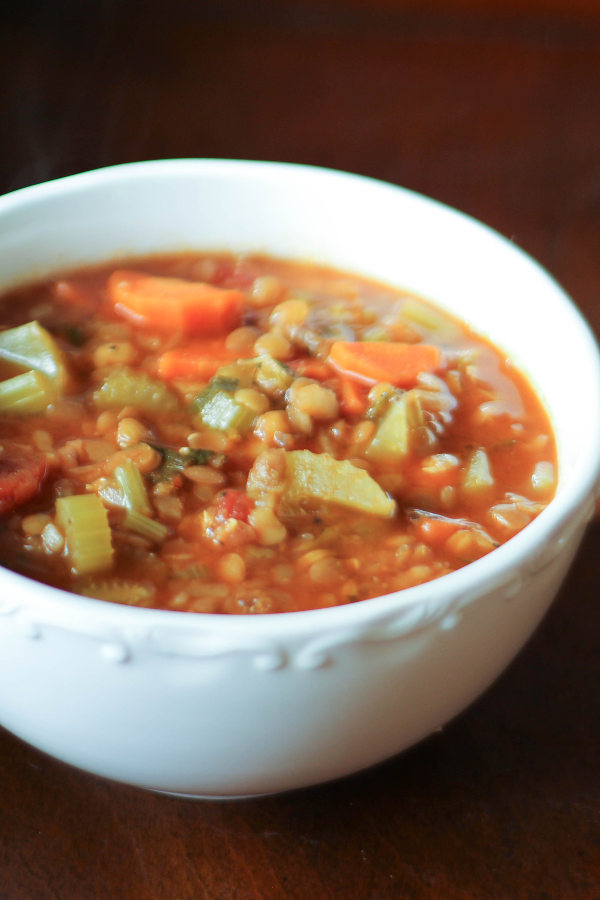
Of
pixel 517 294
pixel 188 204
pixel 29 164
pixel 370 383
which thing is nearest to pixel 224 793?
pixel 370 383

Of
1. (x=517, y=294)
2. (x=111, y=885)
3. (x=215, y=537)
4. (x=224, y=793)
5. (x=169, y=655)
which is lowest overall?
(x=111, y=885)

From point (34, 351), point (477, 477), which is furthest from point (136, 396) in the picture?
point (477, 477)

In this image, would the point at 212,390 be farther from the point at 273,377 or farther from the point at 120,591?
the point at 120,591

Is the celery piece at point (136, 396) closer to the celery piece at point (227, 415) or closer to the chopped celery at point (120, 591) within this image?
the celery piece at point (227, 415)

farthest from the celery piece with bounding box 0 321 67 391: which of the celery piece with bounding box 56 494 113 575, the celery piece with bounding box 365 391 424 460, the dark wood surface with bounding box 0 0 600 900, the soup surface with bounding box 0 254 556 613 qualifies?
the dark wood surface with bounding box 0 0 600 900

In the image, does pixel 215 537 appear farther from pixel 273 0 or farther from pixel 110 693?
pixel 273 0

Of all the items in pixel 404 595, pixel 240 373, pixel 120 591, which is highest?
pixel 404 595

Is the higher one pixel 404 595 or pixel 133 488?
pixel 404 595
